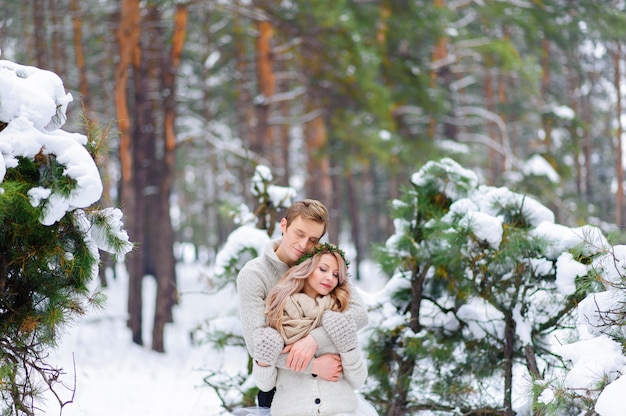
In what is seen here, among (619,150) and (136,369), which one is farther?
(619,150)

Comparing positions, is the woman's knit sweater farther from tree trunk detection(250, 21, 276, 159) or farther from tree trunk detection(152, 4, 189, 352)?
tree trunk detection(250, 21, 276, 159)

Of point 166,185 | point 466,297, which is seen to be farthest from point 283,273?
point 166,185

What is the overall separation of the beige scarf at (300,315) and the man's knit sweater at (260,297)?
0.15 ft

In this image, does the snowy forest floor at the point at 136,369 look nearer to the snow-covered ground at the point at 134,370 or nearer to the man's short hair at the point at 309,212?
the snow-covered ground at the point at 134,370

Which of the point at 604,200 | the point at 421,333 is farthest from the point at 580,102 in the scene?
the point at 421,333

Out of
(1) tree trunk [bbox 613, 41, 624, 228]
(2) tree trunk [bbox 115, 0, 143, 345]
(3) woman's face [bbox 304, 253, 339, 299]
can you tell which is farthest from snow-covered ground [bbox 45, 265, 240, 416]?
(1) tree trunk [bbox 613, 41, 624, 228]

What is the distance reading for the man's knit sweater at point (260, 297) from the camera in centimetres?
300

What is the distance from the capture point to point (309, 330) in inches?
117

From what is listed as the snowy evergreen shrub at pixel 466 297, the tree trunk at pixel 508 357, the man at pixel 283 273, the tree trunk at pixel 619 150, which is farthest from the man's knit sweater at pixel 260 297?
the tree trunk at pixel 619 150

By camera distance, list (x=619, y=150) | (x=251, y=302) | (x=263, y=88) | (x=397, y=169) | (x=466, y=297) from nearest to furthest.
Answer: (x=251, y=302) → (x=466, y=297) → (x=263, y=88) → (x=397, y=169) → (x=619, y=150)

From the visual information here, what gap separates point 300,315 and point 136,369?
7368mm

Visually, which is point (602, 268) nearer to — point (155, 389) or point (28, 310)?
point (28, 310)

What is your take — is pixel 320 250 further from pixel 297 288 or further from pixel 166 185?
pixel 166 185

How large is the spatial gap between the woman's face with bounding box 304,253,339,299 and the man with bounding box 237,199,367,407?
0.49 ft
